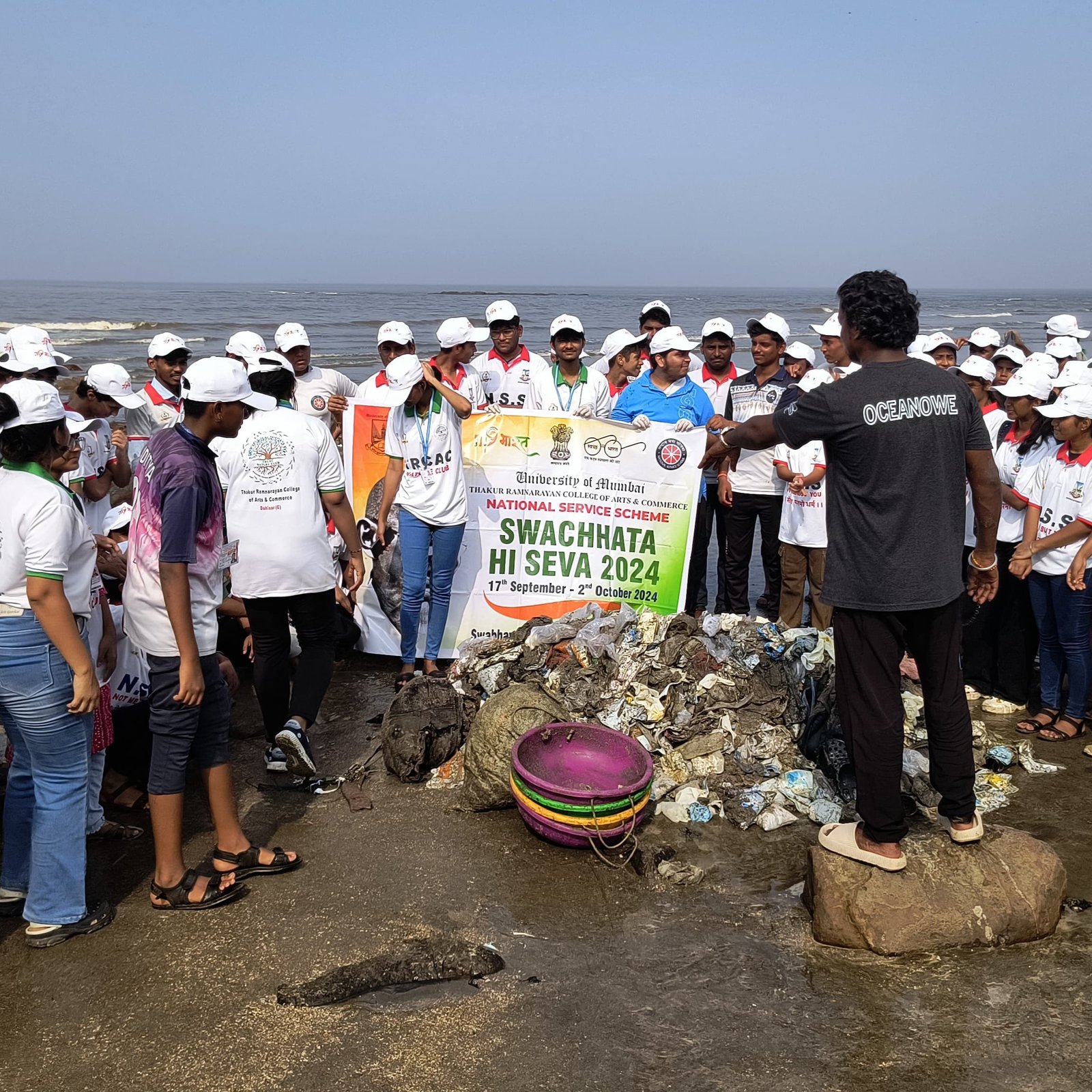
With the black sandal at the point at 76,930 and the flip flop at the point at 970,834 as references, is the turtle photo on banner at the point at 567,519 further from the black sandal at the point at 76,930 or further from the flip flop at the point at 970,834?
the black sandal at the point at 76,930

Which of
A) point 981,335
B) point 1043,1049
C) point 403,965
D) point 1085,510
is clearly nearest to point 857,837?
point 1043,1049

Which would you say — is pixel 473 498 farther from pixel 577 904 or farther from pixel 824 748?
pixel 577 904

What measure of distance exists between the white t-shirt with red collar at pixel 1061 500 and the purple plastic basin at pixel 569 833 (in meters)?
3.09

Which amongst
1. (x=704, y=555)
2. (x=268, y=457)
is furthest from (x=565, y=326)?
(x=268, y=457)

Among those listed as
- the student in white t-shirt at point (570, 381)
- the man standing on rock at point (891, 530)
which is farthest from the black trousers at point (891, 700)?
the student in white t-shirt at point (570, 381)

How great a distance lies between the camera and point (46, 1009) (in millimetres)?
3486

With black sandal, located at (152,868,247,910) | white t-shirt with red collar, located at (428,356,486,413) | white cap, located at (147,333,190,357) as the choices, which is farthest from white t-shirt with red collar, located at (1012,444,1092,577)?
white cap, located at (147,333,190,357)

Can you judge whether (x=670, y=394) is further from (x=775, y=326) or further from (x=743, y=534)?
(x=743, y=534)

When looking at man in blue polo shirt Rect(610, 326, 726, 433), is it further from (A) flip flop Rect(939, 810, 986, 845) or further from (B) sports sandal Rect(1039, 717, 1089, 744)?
(A) flip flop Rect(939, 810, 986, 845)

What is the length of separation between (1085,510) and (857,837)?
9.54 ft

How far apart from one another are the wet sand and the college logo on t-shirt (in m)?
1.90

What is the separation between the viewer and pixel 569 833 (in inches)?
177

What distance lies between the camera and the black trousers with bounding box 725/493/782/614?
292 inches

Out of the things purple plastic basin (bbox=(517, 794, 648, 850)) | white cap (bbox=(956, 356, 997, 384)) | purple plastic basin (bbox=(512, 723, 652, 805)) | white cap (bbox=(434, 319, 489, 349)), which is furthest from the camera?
white cap (bbox=(956, 356, 997, 384))
